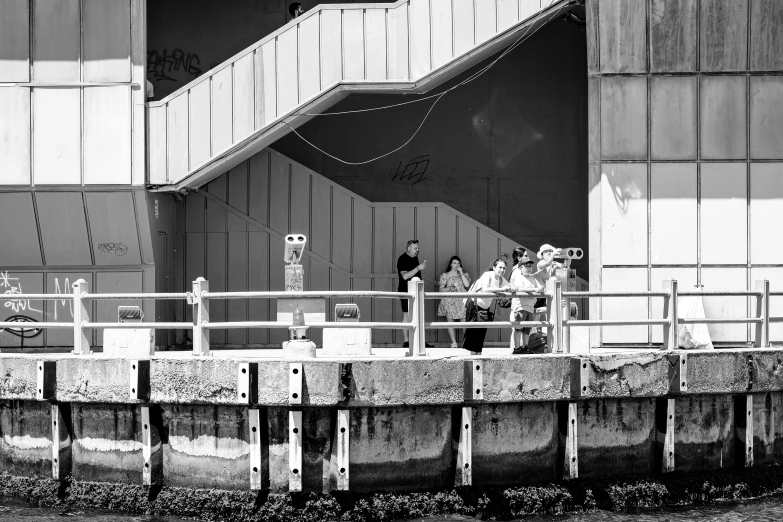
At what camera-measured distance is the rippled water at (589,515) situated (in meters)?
14.2

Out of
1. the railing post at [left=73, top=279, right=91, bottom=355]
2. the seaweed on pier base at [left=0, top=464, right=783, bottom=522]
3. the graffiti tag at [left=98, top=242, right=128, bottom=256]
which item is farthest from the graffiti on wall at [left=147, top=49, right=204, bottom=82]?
the seaweed on pier base at [left=0, top=464, right=783, bottom=522]

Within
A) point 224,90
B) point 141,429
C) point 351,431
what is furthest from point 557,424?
point 224,90

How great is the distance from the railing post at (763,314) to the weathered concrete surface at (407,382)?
4.81 meters

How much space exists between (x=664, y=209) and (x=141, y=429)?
382 inches

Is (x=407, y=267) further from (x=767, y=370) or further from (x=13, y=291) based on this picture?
Answer: (x=767, y=370)

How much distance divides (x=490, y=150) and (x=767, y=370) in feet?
29.7

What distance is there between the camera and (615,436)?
15.2m

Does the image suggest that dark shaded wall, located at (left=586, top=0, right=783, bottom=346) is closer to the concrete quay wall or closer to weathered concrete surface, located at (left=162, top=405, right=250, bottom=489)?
the concrete quay wall

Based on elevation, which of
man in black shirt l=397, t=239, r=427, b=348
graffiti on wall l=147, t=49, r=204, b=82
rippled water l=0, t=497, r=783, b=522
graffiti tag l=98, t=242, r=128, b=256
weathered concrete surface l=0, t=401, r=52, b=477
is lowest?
rippled water l=0, t=497, r=783, b=522

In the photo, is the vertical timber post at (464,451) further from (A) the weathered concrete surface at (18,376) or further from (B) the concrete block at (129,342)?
(A) the weathered concrete surface at (18,376)

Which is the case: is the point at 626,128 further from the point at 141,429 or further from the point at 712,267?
the point at 141,429

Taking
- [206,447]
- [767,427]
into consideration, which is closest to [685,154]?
[767,427]

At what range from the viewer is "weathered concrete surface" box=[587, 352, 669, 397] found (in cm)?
1488

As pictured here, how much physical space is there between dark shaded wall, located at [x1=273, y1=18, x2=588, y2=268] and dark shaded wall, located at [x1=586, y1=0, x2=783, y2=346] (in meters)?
3.77
